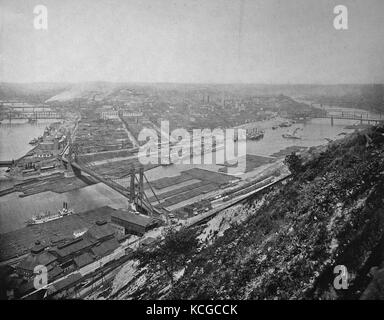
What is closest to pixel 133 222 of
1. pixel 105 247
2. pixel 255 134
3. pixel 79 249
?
pixel 105 247

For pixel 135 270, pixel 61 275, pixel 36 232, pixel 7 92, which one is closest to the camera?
pixel 135 270

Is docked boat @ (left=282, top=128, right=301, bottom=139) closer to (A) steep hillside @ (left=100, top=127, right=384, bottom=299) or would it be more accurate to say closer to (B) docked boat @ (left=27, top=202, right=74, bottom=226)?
(A) steep hillside @ (left=100, top=127, right=384, bottom=299)

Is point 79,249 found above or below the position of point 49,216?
below

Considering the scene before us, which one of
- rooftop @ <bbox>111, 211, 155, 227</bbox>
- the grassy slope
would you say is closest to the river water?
rooftop @ <bbox>111, 211, 155, 227</bbox>

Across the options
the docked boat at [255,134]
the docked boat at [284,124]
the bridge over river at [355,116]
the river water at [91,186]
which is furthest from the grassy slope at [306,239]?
the docked boat at [255,134]

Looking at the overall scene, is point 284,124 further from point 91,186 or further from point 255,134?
point 91,186

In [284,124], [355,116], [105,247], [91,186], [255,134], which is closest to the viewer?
[105,247]

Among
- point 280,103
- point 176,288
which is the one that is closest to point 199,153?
point 280,103
